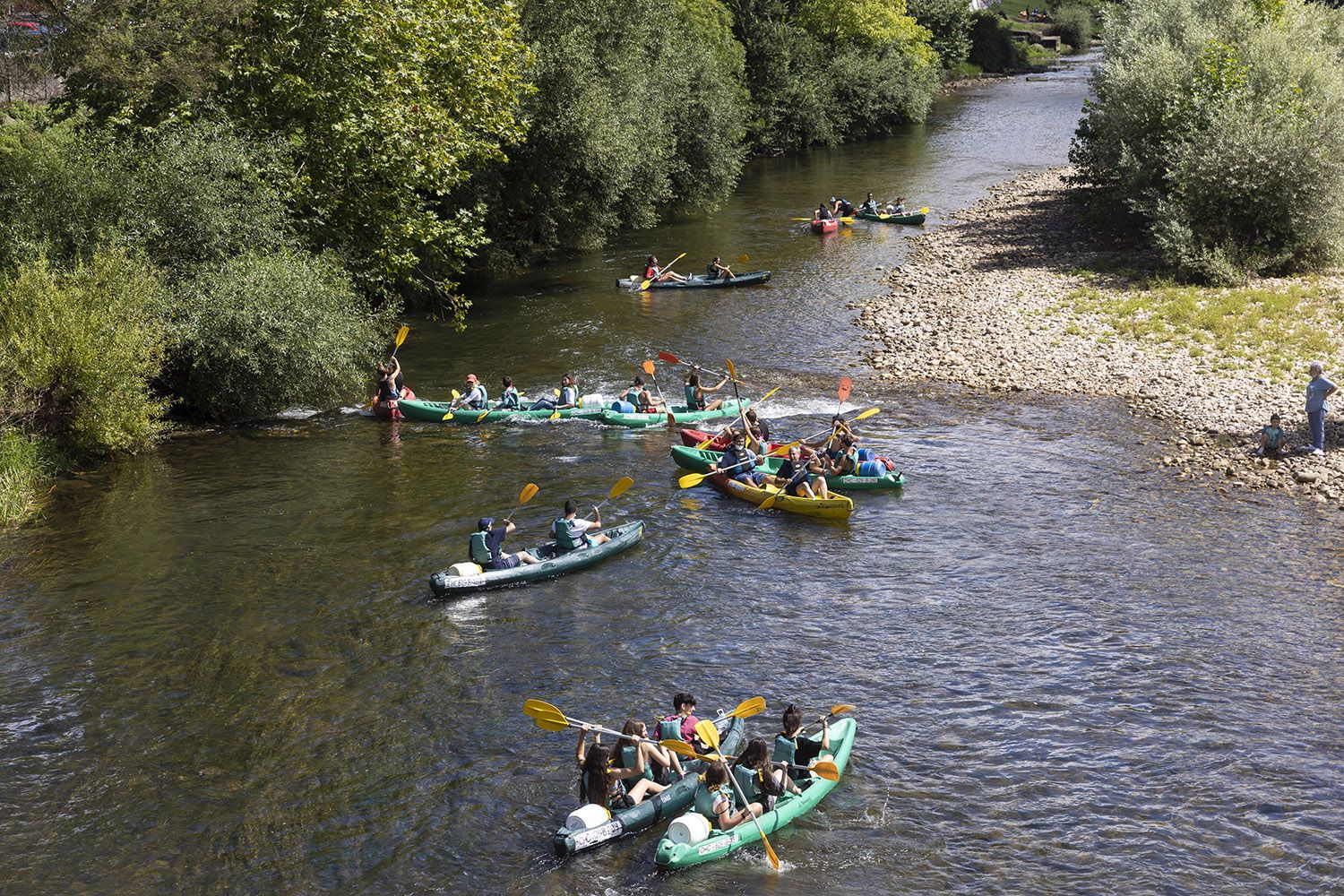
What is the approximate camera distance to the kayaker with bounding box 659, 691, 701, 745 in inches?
485

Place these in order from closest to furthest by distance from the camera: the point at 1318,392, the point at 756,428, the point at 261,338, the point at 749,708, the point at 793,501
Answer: the point at 749,708 < the point at 793,501 < the point at 1318,392 < the point at 756,428 < the point at 261,338

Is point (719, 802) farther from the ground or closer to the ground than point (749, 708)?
closer to the ground

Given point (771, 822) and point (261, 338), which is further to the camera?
point (261, 338)

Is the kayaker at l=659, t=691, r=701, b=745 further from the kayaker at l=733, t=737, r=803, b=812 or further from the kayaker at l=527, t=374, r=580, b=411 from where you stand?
the kayaker at l=527, t=374, r=580, b=411

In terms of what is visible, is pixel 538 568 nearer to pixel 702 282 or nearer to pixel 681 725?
pixel 681 725

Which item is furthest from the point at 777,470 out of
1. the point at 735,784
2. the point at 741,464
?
the point at 735,784

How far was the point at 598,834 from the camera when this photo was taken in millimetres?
11273

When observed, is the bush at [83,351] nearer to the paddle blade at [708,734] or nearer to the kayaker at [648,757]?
the kayaker at [648,757]

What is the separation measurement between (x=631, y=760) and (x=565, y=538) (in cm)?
573

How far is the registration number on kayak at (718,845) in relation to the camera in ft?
36.4

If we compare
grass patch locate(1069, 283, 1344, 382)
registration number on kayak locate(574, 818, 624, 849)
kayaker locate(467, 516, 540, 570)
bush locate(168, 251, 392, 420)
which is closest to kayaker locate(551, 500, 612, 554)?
kayaker locate(467, 516, 540, 570)

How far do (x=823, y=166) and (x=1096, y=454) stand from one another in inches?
1473

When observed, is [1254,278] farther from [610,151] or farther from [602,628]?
[602,628]

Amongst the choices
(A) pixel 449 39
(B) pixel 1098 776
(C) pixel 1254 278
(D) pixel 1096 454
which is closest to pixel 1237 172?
(C) pixel 1254 278
